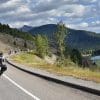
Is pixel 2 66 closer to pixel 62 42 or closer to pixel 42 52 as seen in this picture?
pixel 62 42

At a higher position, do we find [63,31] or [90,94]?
[63,31]

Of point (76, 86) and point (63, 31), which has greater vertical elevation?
point (63, 31)

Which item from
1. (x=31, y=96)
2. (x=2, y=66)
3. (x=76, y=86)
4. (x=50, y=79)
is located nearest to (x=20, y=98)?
(x=31, y=96)

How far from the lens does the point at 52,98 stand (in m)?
13.7

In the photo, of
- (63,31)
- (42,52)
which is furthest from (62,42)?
(42,52)

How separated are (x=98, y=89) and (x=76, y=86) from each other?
2.52 m

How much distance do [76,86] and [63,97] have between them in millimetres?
3138

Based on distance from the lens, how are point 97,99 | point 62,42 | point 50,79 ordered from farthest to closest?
point 62,42
point 50,79
point 97,99

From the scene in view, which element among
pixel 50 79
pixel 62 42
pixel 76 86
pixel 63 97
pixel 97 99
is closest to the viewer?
pixel 97 99

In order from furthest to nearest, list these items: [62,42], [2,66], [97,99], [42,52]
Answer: [42,52] < [62,42] < [2,66] < [97,99]

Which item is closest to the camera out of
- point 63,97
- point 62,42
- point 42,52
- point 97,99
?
point 97,99

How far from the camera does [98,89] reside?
14.5 meters

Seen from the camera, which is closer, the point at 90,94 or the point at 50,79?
the point at 90,94

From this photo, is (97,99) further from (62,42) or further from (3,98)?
(62,42)
